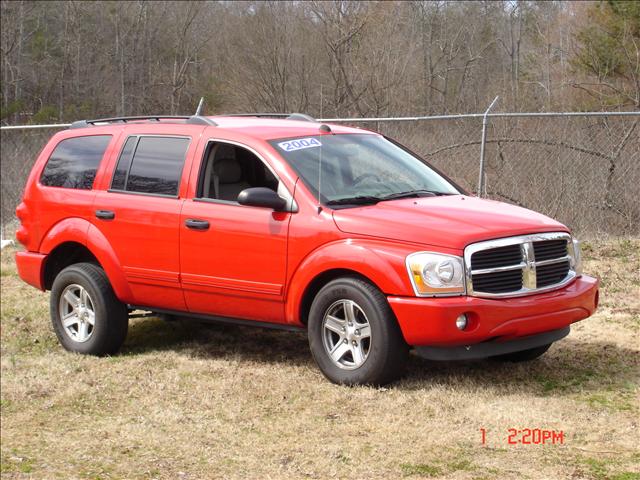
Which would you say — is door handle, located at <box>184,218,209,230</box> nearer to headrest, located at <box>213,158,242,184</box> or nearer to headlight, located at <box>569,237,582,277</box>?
headrest, located at <box>213,158,242,184</box>

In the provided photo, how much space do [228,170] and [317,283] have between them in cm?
138

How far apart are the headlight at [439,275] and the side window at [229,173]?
171cm

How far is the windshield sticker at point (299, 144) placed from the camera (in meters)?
7.48

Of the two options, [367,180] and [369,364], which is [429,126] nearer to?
[367,180]

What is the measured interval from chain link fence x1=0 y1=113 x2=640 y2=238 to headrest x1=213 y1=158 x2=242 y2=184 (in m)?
2.97

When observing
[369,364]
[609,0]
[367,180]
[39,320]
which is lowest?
[39,320]

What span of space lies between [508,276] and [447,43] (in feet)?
81.2

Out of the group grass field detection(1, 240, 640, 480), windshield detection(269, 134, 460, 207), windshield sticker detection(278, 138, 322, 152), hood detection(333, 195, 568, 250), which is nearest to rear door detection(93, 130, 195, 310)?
grass field detection(1, 240, 640, 480)

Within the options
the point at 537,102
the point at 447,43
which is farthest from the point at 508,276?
the point at 447,43

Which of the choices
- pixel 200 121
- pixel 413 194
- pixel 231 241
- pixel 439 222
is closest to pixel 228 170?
pixel 200 121

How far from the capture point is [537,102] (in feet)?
68.5

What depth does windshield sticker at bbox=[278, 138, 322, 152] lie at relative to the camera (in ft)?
24.5

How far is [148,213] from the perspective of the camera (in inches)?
309
